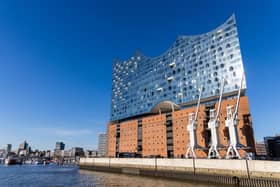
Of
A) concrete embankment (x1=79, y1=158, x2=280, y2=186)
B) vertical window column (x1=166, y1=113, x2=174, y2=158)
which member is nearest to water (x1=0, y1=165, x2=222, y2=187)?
concrete embankment (x1=79, y1=158, x2=280, y2=186)

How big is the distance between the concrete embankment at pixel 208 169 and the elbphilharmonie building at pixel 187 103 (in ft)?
24.7

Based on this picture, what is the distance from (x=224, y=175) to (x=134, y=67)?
243 feet

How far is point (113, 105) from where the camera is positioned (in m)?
105

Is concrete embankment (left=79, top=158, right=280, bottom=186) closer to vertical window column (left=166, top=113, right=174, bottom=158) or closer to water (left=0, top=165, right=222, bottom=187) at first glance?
water (left=0, top=165, right=222, bottom=187)

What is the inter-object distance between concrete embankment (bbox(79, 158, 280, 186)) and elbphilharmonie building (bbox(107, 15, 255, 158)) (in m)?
7.54

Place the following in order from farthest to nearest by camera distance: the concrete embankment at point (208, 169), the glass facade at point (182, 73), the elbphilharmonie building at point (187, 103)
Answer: the glass facade at point (182, 73), the elbphilharmonie building at point (187, 103), the concrete embankment at point (208, 169)

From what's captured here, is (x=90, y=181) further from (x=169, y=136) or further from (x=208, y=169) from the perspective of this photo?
(x=169, y=136)

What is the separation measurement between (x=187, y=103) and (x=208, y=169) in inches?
1301

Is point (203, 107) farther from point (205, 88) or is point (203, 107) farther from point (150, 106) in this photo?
point (150, 106)

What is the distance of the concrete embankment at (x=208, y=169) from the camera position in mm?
30877

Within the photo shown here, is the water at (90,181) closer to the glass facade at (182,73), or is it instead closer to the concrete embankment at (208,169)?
the concrete embankment at (208,169)

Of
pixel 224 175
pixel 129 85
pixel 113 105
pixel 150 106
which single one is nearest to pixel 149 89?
pixel 150 106

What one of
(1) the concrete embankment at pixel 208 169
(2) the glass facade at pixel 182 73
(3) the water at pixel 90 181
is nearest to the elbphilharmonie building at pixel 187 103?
(2) the glass facade at pixel 182 73

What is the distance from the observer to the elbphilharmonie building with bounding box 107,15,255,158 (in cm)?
5328
